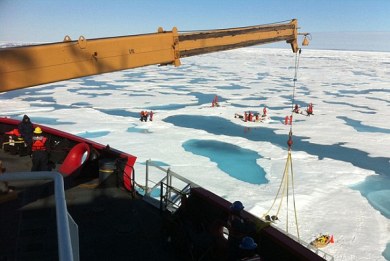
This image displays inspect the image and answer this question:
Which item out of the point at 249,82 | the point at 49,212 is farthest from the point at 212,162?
the point at 249,82

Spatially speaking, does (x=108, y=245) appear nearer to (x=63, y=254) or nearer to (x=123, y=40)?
(x=123, y=40)

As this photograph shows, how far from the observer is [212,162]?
1662 cm

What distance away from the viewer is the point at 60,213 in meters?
1.77

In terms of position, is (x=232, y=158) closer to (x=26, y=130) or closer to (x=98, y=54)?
(x=26, y=130)

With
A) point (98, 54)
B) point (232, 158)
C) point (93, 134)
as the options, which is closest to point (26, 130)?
point (98, 54)

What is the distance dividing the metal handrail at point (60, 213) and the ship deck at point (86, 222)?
162mm

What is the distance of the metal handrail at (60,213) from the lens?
5.02 ft

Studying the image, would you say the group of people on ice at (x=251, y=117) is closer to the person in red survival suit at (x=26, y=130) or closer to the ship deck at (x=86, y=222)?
the person in red survival suit at (x=26, y=130)

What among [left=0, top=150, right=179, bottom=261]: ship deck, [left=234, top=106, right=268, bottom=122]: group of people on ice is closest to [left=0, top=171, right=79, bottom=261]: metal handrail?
[left=0, top=150, right=179, bottom=261]: ship deck

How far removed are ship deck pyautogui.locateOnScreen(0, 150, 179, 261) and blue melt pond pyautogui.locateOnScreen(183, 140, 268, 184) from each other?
8.91m

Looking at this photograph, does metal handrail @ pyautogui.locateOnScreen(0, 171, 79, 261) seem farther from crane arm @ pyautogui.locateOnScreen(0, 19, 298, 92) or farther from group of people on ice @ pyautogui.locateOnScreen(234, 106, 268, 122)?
group of people on ice @ pyautogui.locateOnScreen(234, 106, 268, 122)

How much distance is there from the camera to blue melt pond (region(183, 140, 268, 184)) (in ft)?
49.7

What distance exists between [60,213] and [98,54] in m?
4.04

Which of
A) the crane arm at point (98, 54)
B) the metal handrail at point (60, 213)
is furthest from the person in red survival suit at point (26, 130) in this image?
the metal handrail at point (60, 213)
